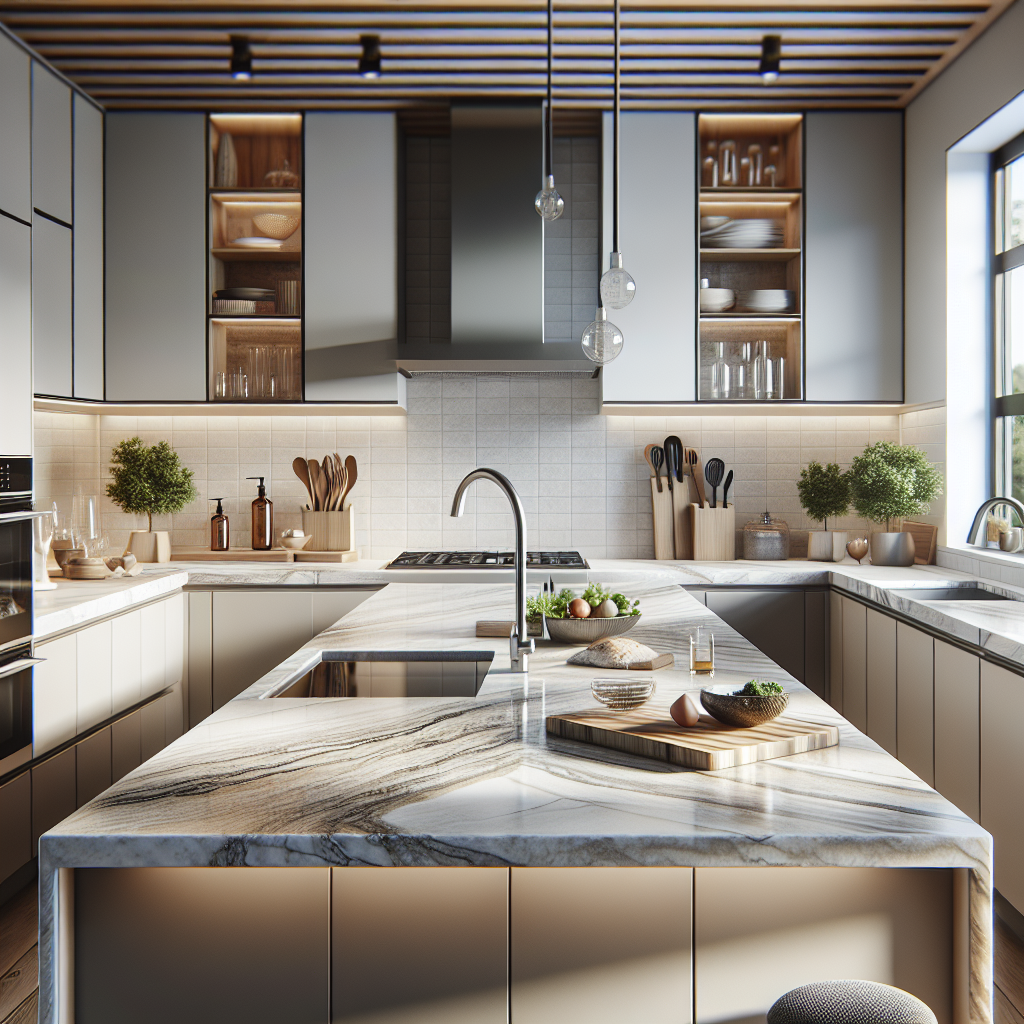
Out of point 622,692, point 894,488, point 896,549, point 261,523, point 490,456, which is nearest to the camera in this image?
point 622,692

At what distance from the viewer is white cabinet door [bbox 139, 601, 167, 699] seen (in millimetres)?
3471

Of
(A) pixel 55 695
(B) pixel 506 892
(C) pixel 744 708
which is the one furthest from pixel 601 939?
(A) pixel 55 695

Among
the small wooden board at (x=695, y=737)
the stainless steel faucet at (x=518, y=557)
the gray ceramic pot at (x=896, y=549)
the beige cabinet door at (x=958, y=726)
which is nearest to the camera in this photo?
the small wooden board at (x=695, y=737)

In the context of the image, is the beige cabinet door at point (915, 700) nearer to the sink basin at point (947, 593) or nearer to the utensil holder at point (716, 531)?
the sink basin at point (947, 593)

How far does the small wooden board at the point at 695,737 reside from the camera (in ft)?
4.20

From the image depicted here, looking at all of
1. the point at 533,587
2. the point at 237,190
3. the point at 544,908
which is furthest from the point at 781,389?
the point at 544,908

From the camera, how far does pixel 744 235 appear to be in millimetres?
4078

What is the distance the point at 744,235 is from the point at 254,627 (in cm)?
273

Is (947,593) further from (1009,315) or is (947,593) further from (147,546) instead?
(147,546)

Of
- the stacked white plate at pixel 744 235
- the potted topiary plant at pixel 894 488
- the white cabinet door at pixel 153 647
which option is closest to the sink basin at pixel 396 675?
the white cabinet door at pixel 153 647

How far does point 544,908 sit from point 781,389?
3.37 meters

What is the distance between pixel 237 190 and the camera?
4.03 m

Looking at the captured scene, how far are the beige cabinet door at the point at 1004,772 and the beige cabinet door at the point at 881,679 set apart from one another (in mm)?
656

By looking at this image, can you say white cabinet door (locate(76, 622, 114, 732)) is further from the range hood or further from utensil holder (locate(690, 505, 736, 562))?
utensil holder (locate(690, 505, 736, 562))
